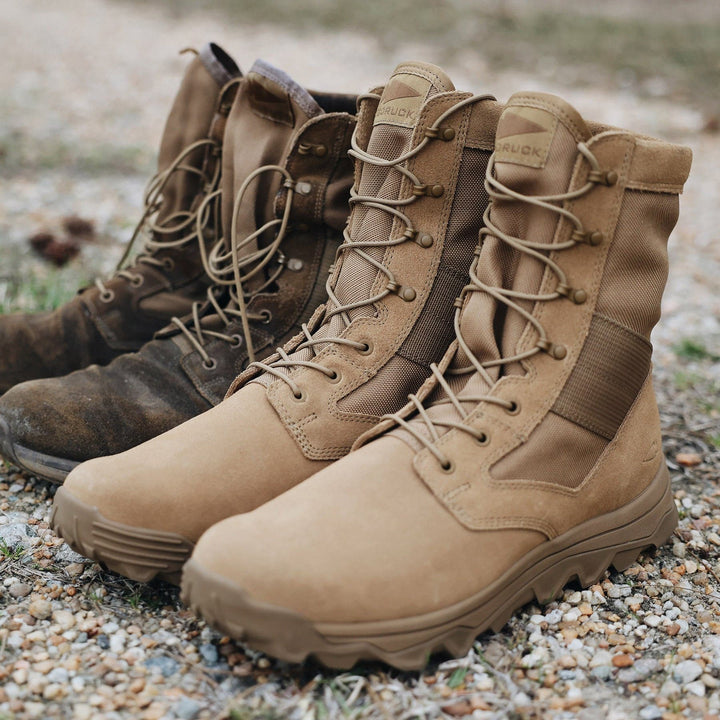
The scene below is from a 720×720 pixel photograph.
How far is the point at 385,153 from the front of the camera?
235 cm

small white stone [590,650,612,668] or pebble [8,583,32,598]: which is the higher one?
small white stone [590,650,612,668]

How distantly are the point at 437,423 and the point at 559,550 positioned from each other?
446mm

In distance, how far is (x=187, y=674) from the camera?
6.19ft

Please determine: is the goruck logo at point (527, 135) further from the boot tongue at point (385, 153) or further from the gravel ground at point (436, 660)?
the gravel ground at point (436, 660)

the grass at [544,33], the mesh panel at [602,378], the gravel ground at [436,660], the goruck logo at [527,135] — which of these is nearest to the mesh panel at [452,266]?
the goruck logo at [527,135]

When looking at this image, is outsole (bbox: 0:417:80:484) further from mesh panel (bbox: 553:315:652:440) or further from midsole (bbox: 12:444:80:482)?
mesh panel (bbox: 553:315:652:440)

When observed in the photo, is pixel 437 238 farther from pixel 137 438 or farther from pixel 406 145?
pixel 137 438

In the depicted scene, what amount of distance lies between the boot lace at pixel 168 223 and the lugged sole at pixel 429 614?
163 cm

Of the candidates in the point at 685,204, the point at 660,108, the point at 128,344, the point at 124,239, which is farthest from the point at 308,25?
the point at 128,344

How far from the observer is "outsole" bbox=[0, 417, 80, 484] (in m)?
2.57

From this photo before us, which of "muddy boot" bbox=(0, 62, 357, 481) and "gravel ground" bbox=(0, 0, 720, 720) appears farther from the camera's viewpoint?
"muddy boot" bbox=(0, 62, 357, 481)

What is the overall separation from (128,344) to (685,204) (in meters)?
5.22

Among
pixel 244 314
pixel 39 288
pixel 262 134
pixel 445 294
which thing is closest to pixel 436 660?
pixel 445 294

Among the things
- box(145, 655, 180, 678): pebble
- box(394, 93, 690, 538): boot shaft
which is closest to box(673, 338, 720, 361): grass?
box(394, 93, 690, 538): boot shaft
